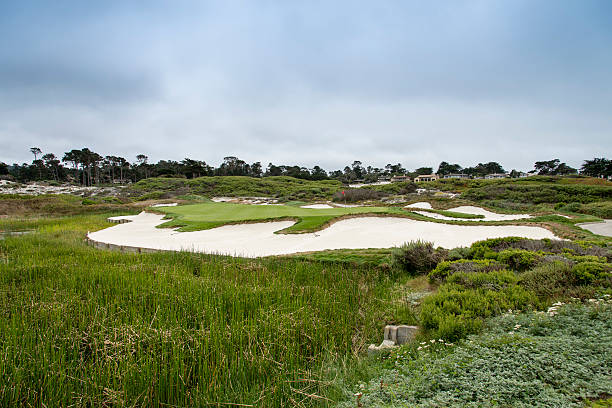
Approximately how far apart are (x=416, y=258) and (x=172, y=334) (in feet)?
18.1

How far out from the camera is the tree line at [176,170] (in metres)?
78.0

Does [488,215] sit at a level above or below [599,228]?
below

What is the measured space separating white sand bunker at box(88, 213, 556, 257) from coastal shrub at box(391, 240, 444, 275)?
243cm

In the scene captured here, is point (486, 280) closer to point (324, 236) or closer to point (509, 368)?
point (509, 368)

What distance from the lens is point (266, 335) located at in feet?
12.4

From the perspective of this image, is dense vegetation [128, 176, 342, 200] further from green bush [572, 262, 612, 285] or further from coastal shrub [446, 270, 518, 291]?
green bush [572, 262, 612, 285]

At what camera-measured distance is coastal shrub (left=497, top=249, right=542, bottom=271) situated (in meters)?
5.30

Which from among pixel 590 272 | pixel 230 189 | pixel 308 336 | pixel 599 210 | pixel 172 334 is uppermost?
pixel 230 189

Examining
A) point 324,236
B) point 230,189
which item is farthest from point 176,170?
point 324,236

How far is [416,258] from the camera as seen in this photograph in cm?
707

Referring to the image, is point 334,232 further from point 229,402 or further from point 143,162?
point 143,162

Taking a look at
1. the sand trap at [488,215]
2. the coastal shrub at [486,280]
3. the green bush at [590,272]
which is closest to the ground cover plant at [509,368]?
the green bush at [590,272]

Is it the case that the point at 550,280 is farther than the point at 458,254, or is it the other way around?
the point at 458,254

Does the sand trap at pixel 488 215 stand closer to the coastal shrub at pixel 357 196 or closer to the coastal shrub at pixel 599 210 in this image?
the coastal shrub at pixel 599 210
